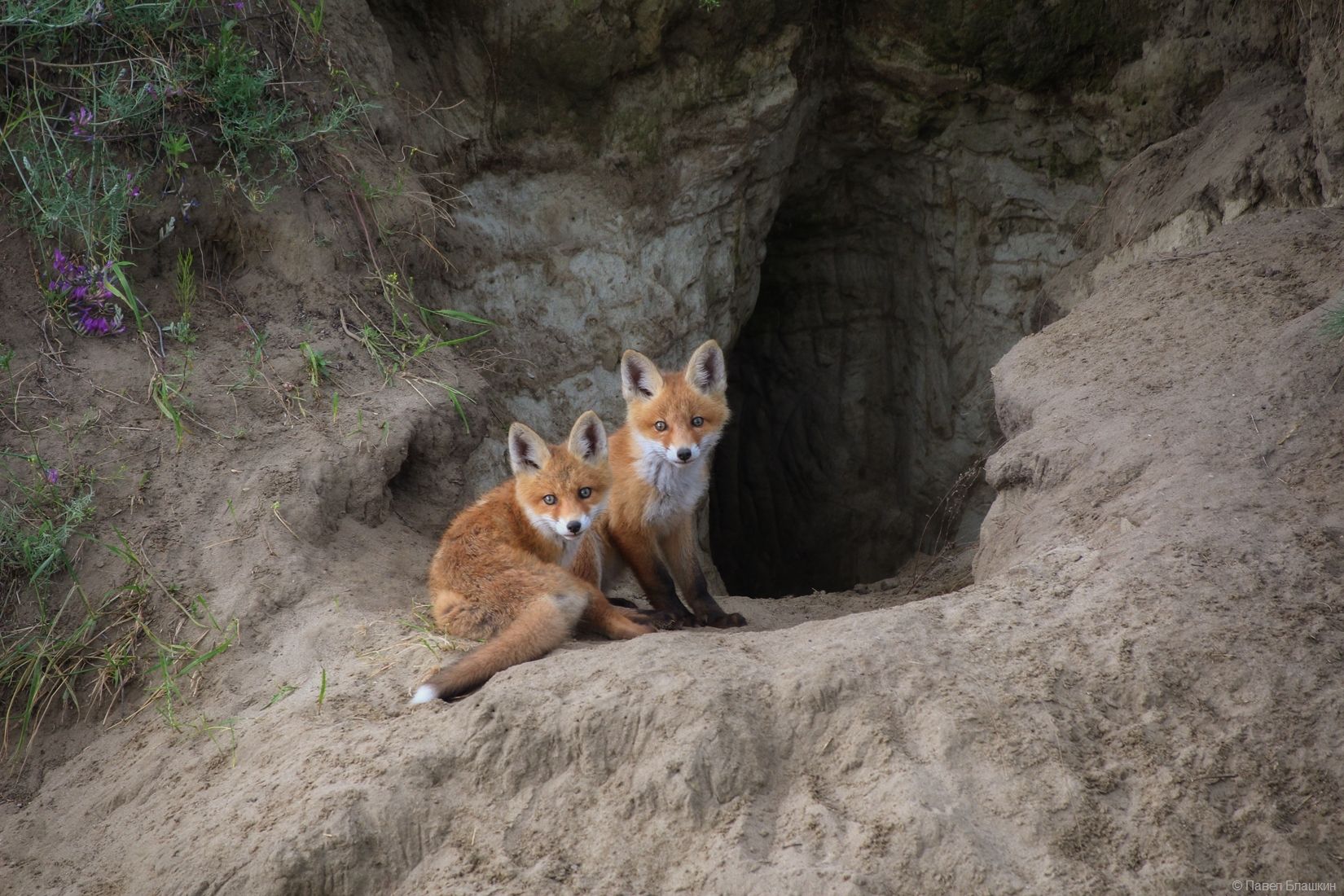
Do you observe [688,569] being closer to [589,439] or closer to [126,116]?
[589,439]

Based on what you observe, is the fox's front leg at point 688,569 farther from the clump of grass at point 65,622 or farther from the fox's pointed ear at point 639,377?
the clump of grass at point 65,622

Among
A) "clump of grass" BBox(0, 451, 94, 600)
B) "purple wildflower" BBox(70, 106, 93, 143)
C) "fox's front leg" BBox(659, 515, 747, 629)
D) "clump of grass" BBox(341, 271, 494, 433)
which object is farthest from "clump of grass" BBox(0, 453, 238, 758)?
"fox's front leg" BBox(659, 515, 747, 629)

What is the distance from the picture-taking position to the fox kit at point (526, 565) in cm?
308

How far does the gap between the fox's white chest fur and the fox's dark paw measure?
0.44m

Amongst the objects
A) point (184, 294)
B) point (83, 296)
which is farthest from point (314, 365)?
point (83, 296)

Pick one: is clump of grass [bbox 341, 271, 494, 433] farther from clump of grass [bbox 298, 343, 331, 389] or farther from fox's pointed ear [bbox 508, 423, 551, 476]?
fox's pointed ear [bbox 508, 423, 551, 476]

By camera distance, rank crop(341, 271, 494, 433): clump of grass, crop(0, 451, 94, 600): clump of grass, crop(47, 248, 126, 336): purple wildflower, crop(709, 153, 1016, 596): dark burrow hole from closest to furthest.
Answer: crop(0, 451, 94, 600): clump of grass, crop(47, 248, 126, 336): purple wildflower, crop(341, 271, 494, 433): clump of grass, crop(709, 153, 1016, 596): dark burrow hole

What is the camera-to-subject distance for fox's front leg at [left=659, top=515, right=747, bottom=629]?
429 cm

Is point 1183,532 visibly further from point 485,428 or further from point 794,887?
point 485,428

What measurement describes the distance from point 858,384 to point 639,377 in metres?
3.46

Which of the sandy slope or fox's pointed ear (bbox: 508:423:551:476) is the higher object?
fox's pointed ear (bbox: 508:423:551:476)

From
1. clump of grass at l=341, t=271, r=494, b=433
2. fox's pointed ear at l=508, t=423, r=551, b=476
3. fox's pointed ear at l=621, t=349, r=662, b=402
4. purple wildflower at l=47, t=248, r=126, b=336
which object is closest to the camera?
fox's pointed ear at l=508, t=423, r=551, b=476

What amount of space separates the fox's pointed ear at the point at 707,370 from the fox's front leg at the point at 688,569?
589 mm

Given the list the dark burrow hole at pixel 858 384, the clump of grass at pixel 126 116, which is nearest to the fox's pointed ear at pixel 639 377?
A: the clump of grass at pixel 126 116
